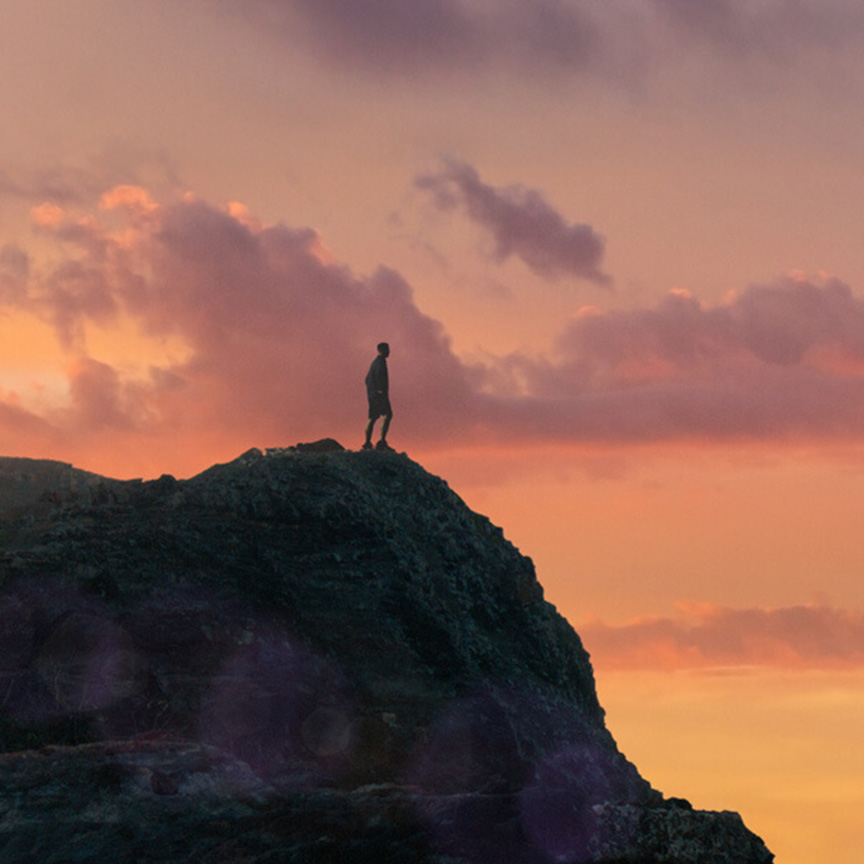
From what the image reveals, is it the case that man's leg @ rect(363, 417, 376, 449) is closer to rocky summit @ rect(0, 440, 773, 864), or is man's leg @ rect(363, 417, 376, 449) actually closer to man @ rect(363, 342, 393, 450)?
man @ rect(363, 342, 393, 450)

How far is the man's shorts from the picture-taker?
34.6 metres

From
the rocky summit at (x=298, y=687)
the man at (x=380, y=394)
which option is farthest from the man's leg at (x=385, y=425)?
the rocky summit at (x=298, y=687)

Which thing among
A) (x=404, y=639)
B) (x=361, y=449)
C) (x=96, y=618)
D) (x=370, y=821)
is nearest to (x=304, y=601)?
(x=404, y=639)

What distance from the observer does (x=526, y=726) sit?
27656 millimetres

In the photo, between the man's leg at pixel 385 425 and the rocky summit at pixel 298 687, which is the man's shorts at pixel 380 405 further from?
the rocky summit at pixel 298 687

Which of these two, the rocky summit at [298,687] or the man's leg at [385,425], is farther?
the man's leg at [385,425]

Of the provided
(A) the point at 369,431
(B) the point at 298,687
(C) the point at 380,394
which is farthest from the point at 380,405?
(B) the point at 298,687

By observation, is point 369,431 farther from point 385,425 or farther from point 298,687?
point 298,687

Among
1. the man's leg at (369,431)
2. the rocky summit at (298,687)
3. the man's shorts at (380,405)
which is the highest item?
the man's shorts at (380,405)

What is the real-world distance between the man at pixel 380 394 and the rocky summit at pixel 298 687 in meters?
2.01

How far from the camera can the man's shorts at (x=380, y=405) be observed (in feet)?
114

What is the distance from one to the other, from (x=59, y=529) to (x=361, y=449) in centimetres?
920

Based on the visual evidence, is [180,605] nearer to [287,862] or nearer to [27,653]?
[27,653]

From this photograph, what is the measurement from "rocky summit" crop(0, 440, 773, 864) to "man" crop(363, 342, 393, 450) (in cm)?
201
